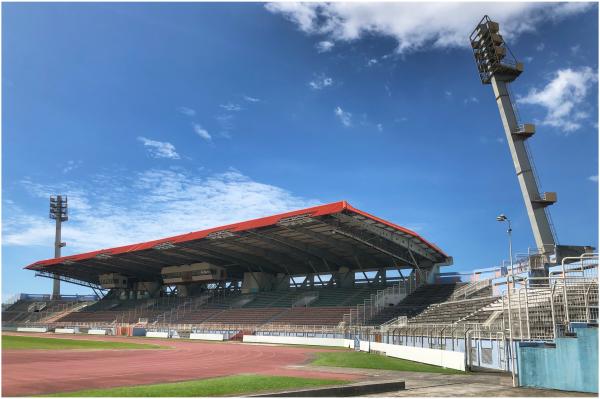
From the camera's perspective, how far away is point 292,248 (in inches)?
2333

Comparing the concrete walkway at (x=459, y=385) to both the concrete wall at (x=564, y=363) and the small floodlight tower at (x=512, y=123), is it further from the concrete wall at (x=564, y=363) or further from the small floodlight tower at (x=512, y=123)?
the small floodlight tower at (x=512, y=123)

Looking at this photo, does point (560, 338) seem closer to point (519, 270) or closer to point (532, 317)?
point (532, 317)

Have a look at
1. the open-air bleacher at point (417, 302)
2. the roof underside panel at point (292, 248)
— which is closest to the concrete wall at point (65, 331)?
the roof underside panel at point (292, 248)

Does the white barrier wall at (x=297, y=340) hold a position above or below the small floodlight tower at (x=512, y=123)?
below

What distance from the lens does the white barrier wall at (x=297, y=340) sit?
136 feet

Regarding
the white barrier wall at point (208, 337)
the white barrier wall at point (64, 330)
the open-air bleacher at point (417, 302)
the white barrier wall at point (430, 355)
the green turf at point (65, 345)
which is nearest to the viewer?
the white barrier wall at point (430, 355)

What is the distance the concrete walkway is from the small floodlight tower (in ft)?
106

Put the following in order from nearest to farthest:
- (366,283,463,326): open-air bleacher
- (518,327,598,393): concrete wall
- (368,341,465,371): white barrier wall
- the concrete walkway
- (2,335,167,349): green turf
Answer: (518,327,598,393): concrete wall < the concrete walkway < (368,341,465,371): white barrier wall < (2,335,167,349): green turf < (366,283,463,326): open-air bleacher

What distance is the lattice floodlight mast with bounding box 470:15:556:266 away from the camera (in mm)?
48531

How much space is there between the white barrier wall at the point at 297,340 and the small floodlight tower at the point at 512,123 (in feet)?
66.7

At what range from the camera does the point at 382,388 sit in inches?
545

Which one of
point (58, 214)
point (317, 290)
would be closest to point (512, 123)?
point (317, 290)

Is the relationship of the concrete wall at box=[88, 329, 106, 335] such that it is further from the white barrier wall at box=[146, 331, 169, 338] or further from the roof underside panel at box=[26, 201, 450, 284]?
the roof underside panel at box=[26, 201, 450, 284]

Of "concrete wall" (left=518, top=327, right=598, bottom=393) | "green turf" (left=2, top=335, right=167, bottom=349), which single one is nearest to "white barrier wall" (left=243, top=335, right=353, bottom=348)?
"green turf" (left=2, top=335, right=167, bottom=349)
